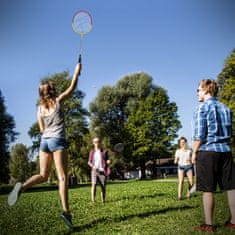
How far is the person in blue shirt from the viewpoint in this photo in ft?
15.4

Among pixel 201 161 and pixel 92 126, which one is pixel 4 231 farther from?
pixel 92 126

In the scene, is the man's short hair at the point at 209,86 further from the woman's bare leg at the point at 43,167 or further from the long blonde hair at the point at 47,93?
the woman's bare leg at the point at 43,167

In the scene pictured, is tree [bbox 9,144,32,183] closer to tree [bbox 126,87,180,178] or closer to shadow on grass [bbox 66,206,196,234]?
tree [bbox 126,87,180,178]

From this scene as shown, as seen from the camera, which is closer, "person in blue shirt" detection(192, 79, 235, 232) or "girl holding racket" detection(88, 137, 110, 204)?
"person in blue shirt" detection(192, 79, 235, 232)

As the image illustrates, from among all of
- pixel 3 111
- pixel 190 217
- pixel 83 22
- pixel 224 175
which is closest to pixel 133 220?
pixel 190 217

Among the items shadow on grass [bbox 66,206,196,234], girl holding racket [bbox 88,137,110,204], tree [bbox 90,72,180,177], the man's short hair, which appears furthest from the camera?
tree [bbox 90,72,180,177]

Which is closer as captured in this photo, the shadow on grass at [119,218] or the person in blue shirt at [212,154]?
the person in blue shirt at [212,154]

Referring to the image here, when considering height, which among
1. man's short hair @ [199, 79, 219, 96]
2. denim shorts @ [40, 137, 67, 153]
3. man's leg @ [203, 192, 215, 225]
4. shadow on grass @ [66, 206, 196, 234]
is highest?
man's short hair @ [199, 79, 219, 96]

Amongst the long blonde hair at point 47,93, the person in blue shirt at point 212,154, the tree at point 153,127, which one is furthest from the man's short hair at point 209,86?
the tree at point 153,127

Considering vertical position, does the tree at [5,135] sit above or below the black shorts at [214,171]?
above

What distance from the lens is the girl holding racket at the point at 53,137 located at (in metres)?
5.32

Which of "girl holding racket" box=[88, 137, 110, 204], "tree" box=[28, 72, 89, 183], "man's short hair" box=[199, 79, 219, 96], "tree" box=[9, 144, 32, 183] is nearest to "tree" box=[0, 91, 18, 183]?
"tree" box=[28, 72, 89, 183]

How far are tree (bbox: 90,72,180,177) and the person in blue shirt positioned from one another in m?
40.4

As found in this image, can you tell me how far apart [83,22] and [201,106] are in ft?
12.5
